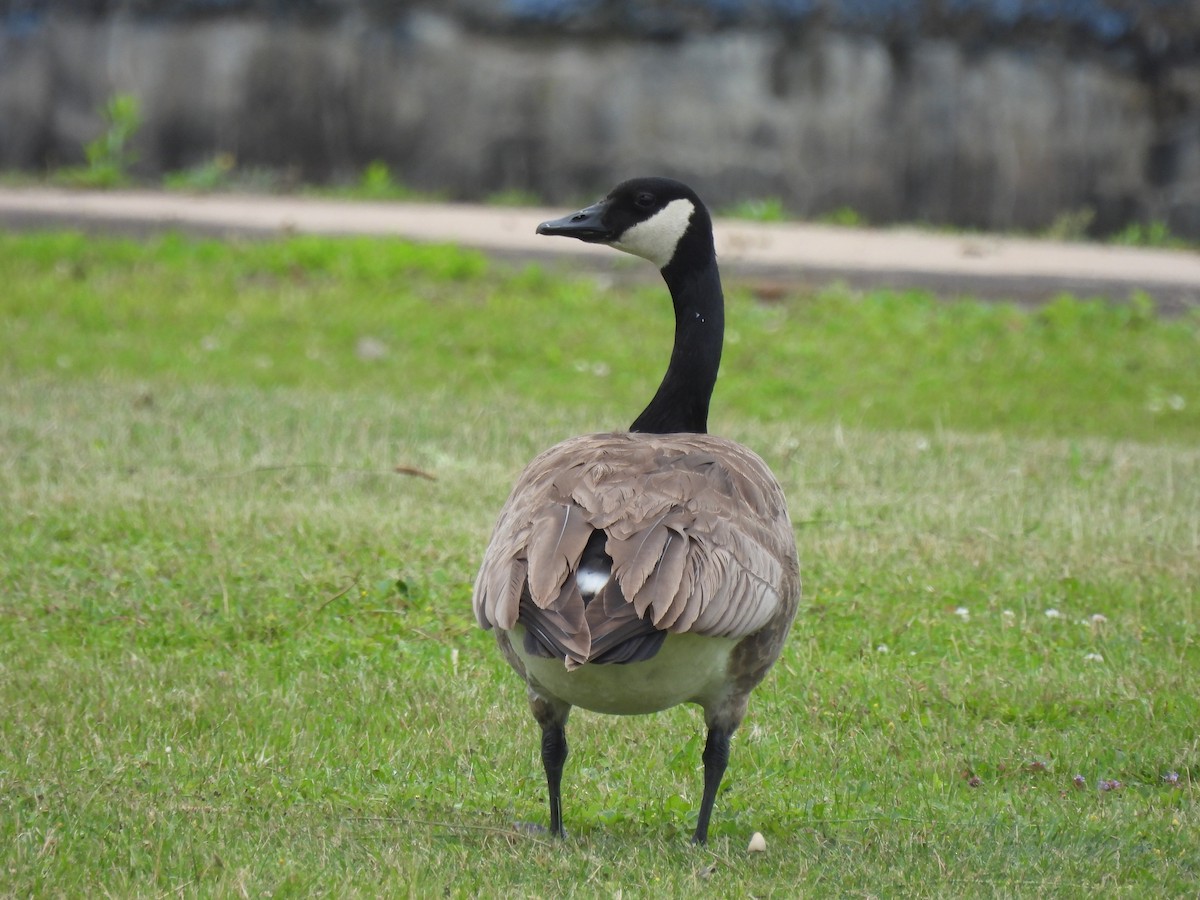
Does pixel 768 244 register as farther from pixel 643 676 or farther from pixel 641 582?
pixel 641 582

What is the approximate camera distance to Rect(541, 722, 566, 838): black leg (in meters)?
3.74

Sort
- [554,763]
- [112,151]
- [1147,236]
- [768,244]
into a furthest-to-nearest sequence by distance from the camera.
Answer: [112,151] < [1147,236] < [768,244] < [554,763]

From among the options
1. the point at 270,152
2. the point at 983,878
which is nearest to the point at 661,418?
the point at 983,878

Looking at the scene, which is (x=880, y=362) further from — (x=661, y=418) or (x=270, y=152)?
(x=270, y=152)

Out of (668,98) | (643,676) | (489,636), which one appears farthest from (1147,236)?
(643,676)

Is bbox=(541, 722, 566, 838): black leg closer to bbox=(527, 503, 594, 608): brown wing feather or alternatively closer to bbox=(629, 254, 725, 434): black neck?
bbox=(527, 503, 594, 608): brown wing feather

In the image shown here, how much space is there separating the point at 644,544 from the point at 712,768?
76 centimetres

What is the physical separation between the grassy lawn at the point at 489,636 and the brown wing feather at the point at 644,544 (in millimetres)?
621

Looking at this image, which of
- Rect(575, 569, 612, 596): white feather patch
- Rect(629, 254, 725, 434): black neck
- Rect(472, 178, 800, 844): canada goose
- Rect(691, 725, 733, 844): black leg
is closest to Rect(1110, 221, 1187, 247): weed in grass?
Rect(629, 254, 725, 434): black neck

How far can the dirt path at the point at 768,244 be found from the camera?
11719 millimetres

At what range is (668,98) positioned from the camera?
48.8 ft

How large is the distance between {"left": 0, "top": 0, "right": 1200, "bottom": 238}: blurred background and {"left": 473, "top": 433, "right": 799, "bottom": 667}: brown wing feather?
11.2m

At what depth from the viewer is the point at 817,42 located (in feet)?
48.2

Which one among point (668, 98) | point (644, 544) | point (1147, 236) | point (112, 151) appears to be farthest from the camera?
point (112, 151)
